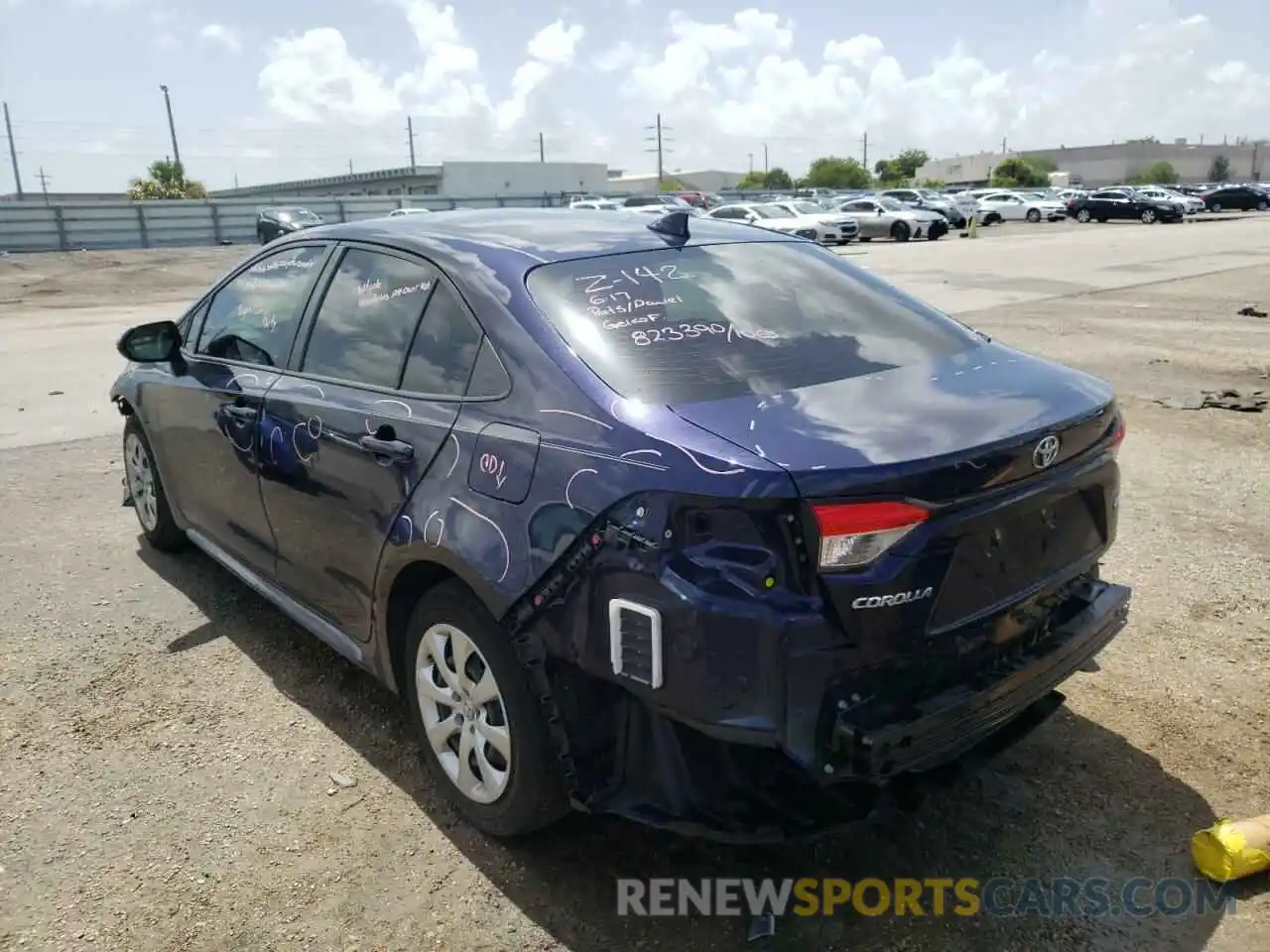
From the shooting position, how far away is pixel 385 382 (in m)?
3.12

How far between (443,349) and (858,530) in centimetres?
142

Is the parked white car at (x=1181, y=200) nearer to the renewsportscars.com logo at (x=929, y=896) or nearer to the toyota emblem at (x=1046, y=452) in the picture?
the toyota emblem at (x=1046, y=452)

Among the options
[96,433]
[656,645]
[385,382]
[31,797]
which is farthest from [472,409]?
[96,433]

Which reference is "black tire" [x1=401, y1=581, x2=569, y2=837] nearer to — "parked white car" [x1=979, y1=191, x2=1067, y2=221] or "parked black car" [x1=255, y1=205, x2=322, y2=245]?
"parked black car" [x1=255, y1=205, x2=322, y2=245]

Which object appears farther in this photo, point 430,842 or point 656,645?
point 430,842

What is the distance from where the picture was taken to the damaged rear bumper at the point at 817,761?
2.21 meters

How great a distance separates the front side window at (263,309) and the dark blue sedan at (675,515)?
0.13 metres

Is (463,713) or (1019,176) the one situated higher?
(1019,176)

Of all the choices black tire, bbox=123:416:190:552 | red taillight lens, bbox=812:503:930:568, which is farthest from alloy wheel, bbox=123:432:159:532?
red taillight lens, bbox=812:503:930:568

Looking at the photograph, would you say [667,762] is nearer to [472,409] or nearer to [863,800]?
[863,800]

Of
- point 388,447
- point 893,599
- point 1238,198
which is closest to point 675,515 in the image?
point 893,599

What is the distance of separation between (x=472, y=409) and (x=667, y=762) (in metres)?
1.08

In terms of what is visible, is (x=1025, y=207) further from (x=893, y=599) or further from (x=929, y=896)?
(x=893, y=599)

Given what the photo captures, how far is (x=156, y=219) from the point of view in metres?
38.8
